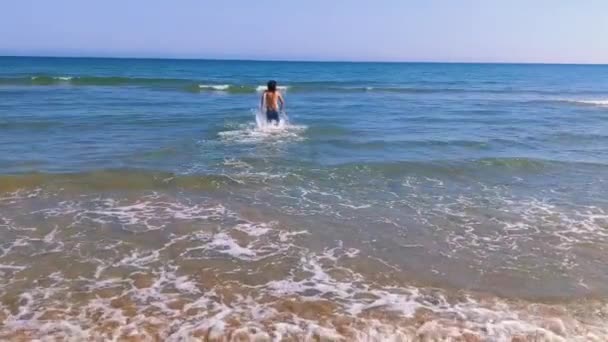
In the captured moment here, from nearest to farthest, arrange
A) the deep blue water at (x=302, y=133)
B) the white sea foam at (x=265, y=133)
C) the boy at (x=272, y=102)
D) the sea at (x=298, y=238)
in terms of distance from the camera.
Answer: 1. the sea at (x=298, y=238)
2. the deep blue water at (x=302, y=133)
3. the white sea foam at (x=265, y=133)
4. the boy at (x=272, y=102)

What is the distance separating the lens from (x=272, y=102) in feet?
51.9

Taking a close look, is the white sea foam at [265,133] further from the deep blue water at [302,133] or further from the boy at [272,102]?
the deep blue water at [302,133]

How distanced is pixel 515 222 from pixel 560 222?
0.74 meters

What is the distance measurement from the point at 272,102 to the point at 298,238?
9236mm

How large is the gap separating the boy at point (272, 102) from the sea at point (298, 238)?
62.1 inches

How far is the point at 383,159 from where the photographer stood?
1227 centimetres

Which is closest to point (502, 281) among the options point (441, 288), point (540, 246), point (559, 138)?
point (441, 288)

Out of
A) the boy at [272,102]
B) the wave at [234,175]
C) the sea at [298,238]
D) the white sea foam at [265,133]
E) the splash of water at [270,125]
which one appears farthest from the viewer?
the splash of water at [270,125]

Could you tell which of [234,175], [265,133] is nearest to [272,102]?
[265,133]

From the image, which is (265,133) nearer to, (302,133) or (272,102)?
(272,102)

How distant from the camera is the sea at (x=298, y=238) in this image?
4.95m

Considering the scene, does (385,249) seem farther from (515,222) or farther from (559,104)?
(559,104)

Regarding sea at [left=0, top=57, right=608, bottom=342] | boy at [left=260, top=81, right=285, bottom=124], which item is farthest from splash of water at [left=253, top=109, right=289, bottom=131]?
sea at [left=0, top=57, right=608, bottom=342]

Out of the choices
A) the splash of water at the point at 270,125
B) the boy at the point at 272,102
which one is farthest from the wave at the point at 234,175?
the splash of water at the point at 270,125
